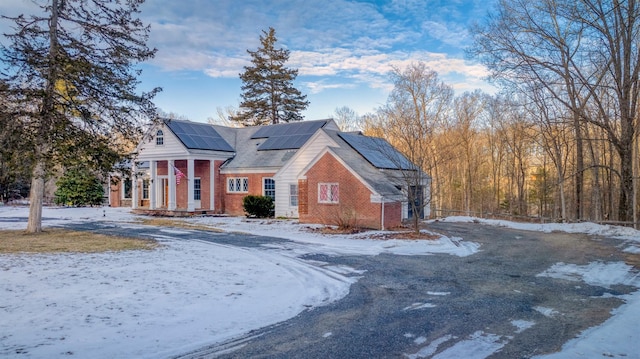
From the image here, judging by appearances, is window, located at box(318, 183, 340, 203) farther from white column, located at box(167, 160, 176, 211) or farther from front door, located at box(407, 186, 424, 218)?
white column, located at box(167, 160, 176, 211)

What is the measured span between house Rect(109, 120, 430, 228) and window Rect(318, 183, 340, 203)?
49 mm

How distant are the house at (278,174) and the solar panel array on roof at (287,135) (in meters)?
0.07

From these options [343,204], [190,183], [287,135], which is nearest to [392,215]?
[343,204]

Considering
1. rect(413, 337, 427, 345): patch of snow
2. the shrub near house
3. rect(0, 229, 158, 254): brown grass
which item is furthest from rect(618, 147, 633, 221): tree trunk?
rect(0, 229, 158, 254): brown grass

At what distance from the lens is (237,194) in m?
28.6

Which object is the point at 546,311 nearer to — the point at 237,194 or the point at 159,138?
the point at 237,194

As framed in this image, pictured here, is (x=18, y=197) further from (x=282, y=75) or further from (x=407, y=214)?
(x=407, y=214)

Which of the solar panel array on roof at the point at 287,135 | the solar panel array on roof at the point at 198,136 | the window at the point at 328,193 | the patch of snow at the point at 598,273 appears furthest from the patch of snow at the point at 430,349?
the solar panel array on roof at the point at 198,136

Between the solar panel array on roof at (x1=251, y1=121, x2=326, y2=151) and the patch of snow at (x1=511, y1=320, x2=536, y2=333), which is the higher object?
the solar panel array on roof at (x1=251, y1=121, x2=326, y2=151)

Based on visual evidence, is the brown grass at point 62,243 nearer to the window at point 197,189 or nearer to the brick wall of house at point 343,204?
the brick wall of house at point 343,204

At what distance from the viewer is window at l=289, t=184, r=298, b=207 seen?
2518cm

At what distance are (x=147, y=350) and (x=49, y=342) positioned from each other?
1269 millimetres

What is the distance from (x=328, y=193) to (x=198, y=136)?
41.1ft

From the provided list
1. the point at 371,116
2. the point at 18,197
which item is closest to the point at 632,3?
the point at 371,116
